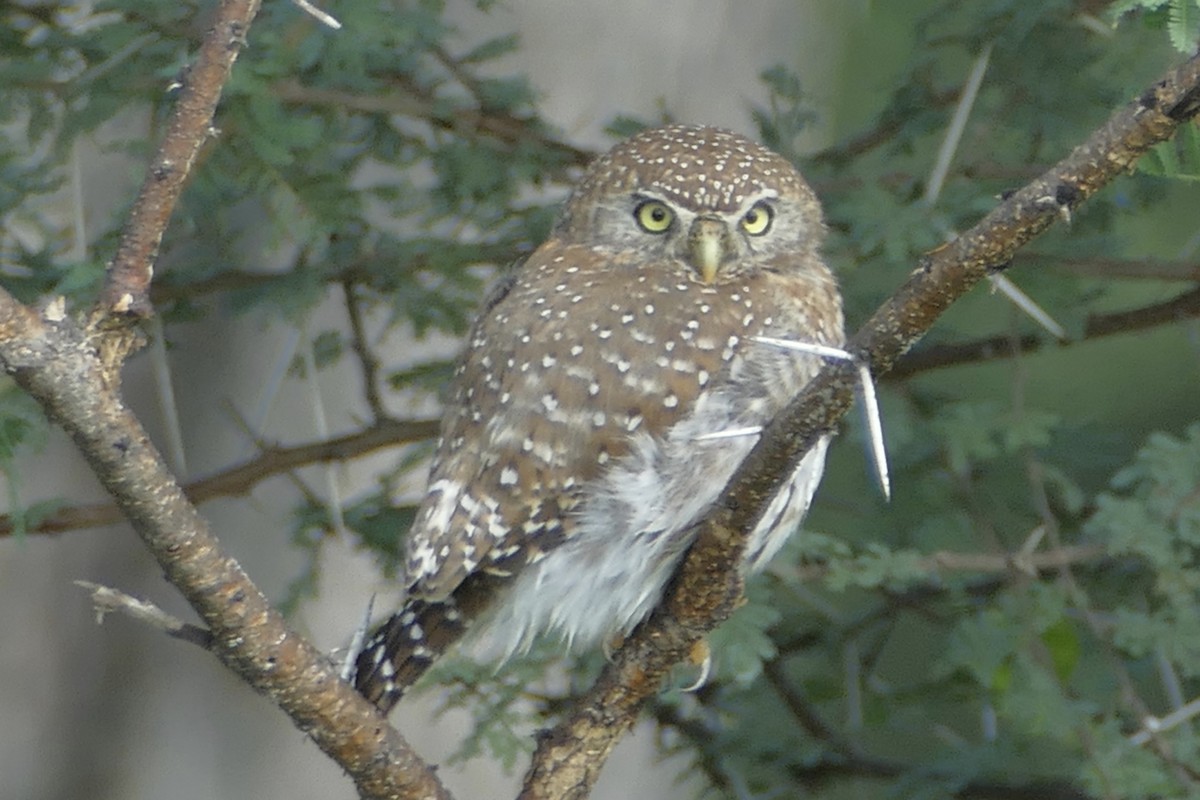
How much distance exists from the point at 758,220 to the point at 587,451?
0.80 m

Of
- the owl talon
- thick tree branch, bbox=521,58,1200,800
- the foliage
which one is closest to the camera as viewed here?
thick tree branch, bbox=521,58,1200,800

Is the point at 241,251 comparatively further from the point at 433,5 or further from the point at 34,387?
the point at 34,387

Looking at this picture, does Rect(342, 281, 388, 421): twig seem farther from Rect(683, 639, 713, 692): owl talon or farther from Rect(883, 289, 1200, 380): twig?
→ Rect(883, 289, 1200, 380): twig

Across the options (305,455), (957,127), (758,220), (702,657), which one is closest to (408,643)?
(702,657)

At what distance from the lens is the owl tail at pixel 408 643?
240cm

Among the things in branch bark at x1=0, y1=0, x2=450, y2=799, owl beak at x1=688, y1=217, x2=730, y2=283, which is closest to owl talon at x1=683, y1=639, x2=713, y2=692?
owl beak at x1=688, y1=217, x2=730, y2=283

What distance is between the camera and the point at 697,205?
117 inches

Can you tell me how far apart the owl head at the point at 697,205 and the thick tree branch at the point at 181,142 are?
1.29 m

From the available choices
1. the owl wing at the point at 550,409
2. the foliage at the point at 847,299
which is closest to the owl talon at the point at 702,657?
the foliage at the point at 847,299

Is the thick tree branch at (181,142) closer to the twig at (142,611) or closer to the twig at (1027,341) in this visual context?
the twig at (142,611)

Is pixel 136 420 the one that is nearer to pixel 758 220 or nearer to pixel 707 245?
pixel 707 245

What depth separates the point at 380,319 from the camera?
12.5 ft

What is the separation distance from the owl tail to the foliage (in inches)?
15.5

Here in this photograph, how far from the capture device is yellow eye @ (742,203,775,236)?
306 centimetres
